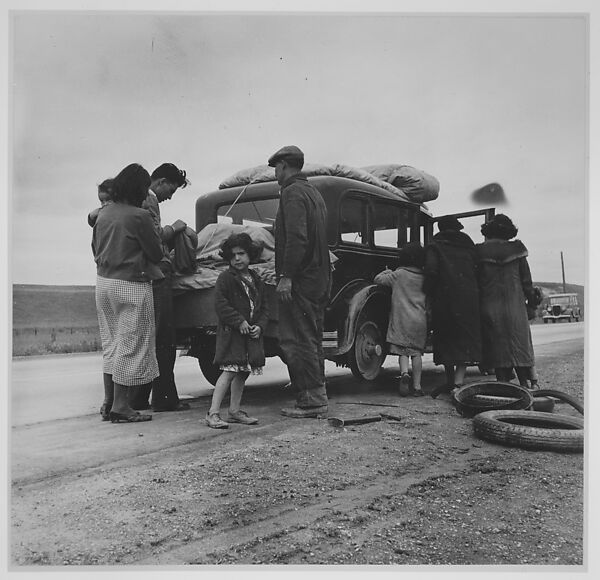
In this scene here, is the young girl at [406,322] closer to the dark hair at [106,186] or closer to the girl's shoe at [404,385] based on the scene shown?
the girl's shoe at [404,385]

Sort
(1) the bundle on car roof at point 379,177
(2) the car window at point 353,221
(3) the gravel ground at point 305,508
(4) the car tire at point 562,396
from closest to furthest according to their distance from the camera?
(3) the gravel ground at point 305,508 → (4) the car tire at point 562,396 → (1) the bundle on car roof at point 379,177 → (2) the car window at point 353,221

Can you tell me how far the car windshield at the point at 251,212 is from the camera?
15.7ft

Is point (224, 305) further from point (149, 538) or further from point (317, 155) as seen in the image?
point (149, 538)

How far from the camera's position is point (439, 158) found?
3.93 m

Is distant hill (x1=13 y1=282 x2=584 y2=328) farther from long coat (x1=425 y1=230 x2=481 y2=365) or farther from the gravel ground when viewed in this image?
long coat (x1=425 y1=230 x2=481 y2=365)

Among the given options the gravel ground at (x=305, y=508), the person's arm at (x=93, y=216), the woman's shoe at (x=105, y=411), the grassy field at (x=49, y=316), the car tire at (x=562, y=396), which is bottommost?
the gravel ground at (x=305, y=508)

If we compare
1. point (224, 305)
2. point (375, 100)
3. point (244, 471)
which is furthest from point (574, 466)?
point (375, 100)

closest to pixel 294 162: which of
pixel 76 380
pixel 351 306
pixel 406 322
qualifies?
pixel 351 306

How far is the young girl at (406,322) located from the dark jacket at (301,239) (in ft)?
3.23

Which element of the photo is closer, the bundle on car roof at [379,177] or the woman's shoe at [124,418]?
the woman's shoe at [124,418]

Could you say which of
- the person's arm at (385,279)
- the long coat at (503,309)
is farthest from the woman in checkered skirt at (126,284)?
the long coat at (503,309)

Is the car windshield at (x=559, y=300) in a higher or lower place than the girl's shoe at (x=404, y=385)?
higher

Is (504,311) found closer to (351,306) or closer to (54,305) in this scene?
(351,306)

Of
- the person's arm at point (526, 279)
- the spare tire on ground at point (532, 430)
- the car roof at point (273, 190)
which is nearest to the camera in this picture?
the spare tire on ground at point (532, 430)
